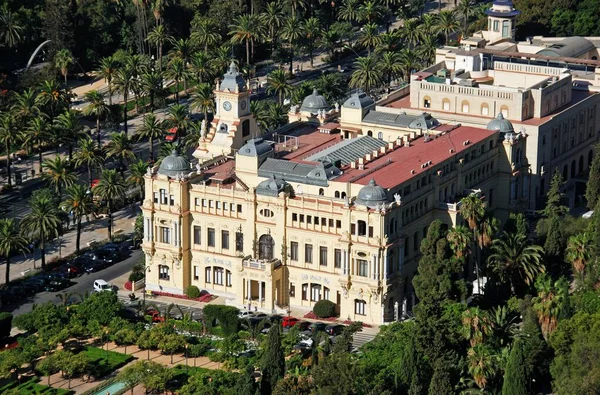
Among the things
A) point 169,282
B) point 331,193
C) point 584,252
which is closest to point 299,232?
point 331,193

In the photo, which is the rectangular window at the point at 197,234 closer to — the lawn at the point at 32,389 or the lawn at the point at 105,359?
the lawn at the point at 105,359

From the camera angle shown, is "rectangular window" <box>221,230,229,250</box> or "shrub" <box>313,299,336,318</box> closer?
"shrub" <box>313,299,336,318</box>

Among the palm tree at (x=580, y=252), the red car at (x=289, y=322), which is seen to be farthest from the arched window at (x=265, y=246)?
the palm tree at (x=580, y=252)

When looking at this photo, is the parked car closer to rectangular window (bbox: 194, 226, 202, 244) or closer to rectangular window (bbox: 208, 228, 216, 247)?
rectangular window (bbox: 208, 228, 216, 247)

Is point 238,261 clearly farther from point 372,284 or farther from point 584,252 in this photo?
point 584,252

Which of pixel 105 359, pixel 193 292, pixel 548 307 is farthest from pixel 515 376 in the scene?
pixel 193 292

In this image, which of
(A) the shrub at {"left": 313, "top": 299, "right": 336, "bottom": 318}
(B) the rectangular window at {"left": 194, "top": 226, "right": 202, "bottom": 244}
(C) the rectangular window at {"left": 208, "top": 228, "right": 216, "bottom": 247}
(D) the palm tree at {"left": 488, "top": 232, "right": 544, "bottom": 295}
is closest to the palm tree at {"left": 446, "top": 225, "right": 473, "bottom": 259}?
(D) the palm tree at {"left": 488, "top": 232, "right": 544, "bottom": 295}

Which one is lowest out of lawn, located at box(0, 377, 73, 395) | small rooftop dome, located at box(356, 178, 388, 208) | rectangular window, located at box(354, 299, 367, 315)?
lawn, located at box(0, 377, 73, 395)

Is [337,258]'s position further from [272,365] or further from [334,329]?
[272,365]
